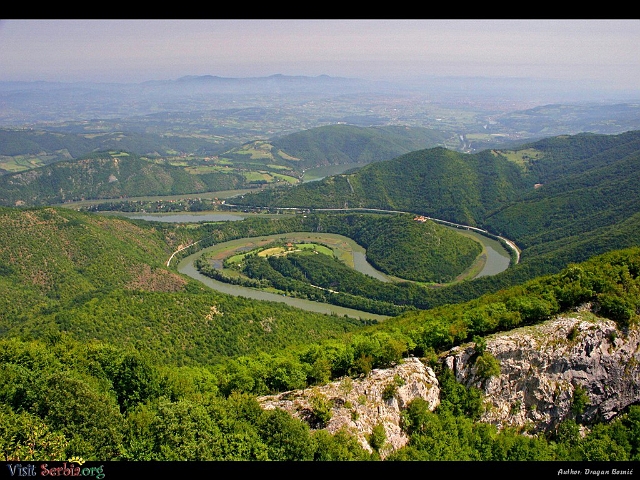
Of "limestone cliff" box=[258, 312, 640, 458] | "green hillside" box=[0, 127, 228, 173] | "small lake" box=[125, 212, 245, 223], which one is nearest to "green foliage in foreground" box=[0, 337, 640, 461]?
"limestone cliff" box=[258, 312, 640, 458]

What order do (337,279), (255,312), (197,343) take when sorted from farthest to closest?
(337,279)
(255,312)
(197,343)

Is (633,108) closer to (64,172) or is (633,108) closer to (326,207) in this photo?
(326,207)

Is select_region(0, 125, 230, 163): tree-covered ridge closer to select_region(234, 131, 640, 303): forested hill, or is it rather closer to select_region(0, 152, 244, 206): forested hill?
select_region(0, 152, 244, 206): forested hill

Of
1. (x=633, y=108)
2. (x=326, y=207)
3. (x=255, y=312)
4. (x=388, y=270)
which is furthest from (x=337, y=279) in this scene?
(x=633, y=108)

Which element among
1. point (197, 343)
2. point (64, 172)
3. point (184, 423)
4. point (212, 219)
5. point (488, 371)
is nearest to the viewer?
point (184, 423)

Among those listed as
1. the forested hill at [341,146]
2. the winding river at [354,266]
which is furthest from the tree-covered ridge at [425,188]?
the forested hill at [341,146]

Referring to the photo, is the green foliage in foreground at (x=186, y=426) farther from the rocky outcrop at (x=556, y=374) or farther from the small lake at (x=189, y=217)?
the small lake at (x=189, y=217)

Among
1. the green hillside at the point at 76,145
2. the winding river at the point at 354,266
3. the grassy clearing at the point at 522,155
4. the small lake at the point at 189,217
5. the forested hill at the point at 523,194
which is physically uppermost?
the green hillside at the point at 76,145

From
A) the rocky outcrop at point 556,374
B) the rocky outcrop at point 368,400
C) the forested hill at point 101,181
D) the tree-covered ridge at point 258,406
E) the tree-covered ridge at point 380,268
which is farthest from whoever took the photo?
the forested hill at point 101,181
